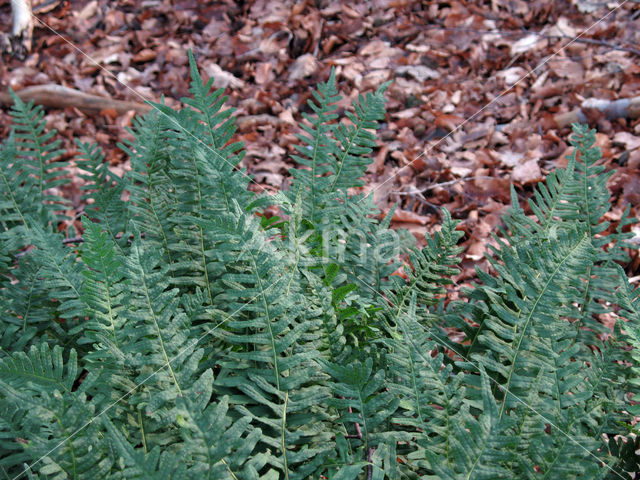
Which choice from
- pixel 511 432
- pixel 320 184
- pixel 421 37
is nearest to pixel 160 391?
pixel 511 432

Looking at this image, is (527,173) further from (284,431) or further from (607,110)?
(284,431)

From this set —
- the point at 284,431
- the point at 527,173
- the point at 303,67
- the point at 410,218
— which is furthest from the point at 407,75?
the point at 284,431

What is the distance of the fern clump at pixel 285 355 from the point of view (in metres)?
0.77

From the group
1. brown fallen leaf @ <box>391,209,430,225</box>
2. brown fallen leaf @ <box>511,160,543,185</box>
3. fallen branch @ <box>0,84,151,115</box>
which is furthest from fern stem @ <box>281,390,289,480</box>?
fallen branch @ <box>0,84,151,115</box>

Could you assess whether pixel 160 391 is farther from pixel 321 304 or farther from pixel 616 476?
pixel 616 476

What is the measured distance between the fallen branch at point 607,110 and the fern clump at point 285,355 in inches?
74.3

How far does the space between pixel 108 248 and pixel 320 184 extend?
571 millimetres

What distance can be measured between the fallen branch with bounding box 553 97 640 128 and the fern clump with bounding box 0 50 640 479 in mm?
1887

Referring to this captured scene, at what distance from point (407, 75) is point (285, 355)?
293 centimetres

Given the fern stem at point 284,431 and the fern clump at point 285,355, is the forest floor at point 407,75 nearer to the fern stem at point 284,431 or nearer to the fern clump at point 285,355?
the fern clump at point 285,355

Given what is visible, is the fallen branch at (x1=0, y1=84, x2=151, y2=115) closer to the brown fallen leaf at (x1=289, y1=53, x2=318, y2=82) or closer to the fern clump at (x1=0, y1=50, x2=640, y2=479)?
the brown fallen leaf at (x1=289, y1=53, x2=318, y2=82)

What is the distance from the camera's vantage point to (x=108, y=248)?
91 cm

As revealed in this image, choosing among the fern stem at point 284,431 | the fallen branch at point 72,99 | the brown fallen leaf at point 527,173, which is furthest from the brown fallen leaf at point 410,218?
the fallen branch at point 72,99

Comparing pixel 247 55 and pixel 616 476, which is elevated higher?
pixel 247 55
